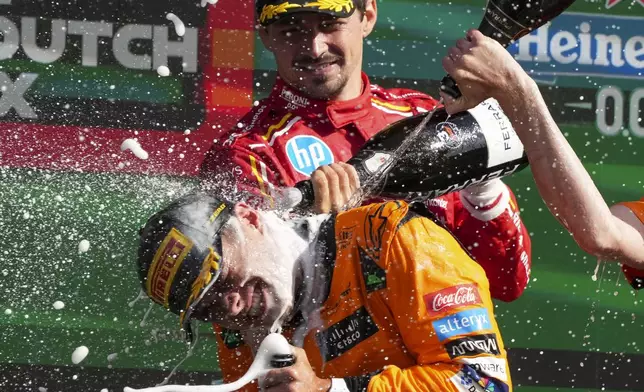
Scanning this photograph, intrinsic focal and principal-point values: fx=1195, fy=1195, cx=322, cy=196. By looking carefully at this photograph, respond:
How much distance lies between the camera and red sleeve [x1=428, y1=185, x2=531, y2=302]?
387cm

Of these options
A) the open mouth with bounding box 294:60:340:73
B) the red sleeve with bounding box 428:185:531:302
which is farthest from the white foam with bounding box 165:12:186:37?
the red sleeve with bounding box 428:185:531:302

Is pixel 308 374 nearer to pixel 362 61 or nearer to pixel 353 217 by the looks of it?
pixel 353 217

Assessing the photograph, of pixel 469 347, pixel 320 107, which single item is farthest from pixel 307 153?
pixel 469 347

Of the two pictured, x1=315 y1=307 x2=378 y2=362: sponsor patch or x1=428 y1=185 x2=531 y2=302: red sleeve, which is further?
x1=428 y1=185 x2=531 y2=302: red sleeve

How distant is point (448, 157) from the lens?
3648 mm

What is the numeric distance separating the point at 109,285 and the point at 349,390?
5.83 feet

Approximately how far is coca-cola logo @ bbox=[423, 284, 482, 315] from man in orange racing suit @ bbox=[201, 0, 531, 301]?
0.91m

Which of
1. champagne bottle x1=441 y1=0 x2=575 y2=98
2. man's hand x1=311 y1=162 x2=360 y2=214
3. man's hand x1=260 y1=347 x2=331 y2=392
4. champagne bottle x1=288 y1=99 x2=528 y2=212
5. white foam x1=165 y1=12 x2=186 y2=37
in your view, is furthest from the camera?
white foam x1=165 y1=12 x2=186 y2=37

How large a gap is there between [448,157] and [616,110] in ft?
4.48

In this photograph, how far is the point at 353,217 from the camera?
3.14 metres

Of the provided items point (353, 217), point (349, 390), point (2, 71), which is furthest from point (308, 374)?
point (2, 71)

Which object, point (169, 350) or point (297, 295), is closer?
point (297, 295)

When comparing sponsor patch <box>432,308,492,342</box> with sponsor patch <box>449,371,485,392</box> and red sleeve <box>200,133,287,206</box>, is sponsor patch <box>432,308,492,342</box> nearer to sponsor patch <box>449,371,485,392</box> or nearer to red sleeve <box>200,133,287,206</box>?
sponsor patch <box>449,371,485,392</box>

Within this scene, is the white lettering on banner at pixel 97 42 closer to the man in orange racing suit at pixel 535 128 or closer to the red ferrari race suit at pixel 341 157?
the red ferrari race suit at pixel 341 157
